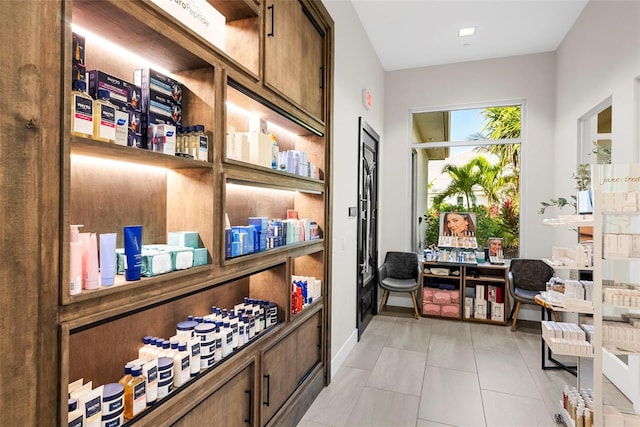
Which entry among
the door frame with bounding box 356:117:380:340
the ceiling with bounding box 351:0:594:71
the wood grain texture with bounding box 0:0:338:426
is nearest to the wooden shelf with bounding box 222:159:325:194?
the wood grain texture with bounding box 0:0:338:426

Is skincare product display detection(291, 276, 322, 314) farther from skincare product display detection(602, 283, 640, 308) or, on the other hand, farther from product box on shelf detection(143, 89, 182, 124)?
skincare product display detection(602, 283, 640, 308)

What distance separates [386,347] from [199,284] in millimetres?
2935

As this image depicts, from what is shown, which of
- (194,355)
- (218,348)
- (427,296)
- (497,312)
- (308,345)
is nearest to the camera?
(194,355)

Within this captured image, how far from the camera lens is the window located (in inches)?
199

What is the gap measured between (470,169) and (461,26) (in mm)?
1977

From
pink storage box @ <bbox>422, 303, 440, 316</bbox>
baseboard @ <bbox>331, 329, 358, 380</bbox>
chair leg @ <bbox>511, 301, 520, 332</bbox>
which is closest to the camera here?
baseboard @ <bbox>331, 329, 358, 380</bbox>

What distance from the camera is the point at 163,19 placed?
1.25 metres

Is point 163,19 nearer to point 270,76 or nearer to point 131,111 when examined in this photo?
point 131,111

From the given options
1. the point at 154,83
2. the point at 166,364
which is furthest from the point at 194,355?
the point at 154,83

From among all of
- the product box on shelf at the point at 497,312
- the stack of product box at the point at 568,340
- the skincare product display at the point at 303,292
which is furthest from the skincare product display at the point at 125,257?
the product box on shelf at the point at 497,312

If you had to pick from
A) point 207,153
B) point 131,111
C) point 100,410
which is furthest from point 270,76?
point 100,410

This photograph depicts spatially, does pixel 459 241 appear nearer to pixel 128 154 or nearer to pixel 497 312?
pixel 497 312

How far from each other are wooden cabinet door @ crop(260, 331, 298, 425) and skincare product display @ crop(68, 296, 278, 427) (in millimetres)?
218

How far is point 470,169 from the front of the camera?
5.23 meters
